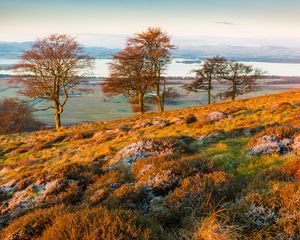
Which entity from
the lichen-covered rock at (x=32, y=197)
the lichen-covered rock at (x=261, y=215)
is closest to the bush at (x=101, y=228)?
the lichen-covered rock at (x=261, y=215)

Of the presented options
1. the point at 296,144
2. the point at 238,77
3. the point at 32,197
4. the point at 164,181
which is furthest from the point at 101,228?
the point at 238,77

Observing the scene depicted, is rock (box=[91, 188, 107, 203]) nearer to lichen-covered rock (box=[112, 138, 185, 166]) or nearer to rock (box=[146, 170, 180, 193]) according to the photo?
rock (box=[146, 170, 180, 193])

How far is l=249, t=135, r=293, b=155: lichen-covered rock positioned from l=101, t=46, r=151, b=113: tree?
32.8 meters

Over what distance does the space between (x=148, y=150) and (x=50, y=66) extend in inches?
1148

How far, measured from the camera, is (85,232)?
4961 millimetres

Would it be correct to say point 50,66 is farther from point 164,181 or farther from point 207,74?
point 164,181

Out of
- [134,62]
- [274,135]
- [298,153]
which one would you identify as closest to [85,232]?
[298,153]

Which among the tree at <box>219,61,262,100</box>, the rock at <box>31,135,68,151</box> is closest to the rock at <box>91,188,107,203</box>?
the rock at <box>31,135,68,151</box>

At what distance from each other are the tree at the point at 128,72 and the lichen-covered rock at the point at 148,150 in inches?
1186

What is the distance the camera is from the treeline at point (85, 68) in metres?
36.9

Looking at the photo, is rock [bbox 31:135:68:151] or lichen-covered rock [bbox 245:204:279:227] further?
rock [bbox 31:135:68:151]

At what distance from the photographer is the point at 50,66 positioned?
123 ft

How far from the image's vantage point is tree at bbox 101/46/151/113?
42375 mm

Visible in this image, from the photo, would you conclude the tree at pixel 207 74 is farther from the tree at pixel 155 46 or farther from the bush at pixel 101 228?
the bush at pixel 101 228
